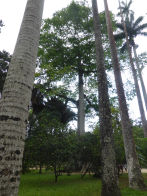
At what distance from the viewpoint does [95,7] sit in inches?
332

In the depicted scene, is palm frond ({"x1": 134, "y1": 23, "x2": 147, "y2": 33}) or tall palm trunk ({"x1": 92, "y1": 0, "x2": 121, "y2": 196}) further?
palm frond ({"x1": 134, "y1": 23, "x2": 147, "y2": 33})

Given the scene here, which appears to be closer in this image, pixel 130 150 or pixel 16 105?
pixel 16 105

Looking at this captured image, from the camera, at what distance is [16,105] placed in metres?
1.92

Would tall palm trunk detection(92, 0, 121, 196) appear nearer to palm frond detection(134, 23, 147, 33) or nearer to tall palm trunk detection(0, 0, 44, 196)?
tall palm trunk detection(0, 0, 44, 196)

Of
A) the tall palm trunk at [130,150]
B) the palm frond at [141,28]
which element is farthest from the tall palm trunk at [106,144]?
the palm frond at [141,28]

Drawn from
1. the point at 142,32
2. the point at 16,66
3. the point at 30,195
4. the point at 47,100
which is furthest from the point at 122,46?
the point at 16,66

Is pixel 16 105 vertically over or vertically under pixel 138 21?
under

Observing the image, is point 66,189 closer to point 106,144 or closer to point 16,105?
point 106,144

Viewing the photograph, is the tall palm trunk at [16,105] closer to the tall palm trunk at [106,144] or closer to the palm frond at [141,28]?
the tall palm trunk at [106,144]

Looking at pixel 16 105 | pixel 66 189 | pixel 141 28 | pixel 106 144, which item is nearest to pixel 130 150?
pixel 106 144

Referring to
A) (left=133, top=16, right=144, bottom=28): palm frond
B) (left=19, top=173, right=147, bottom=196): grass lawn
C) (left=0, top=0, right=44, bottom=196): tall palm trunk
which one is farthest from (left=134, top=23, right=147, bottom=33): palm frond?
(left=0, top=0, right=44, bottom=196): tall palm trunk

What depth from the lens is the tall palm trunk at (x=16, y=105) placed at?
1672 mm

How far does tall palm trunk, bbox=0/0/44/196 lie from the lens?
167 centimetres

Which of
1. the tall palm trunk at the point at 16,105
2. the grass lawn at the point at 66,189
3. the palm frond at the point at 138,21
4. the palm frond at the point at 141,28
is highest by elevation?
the palm frond at the point at 138,21
